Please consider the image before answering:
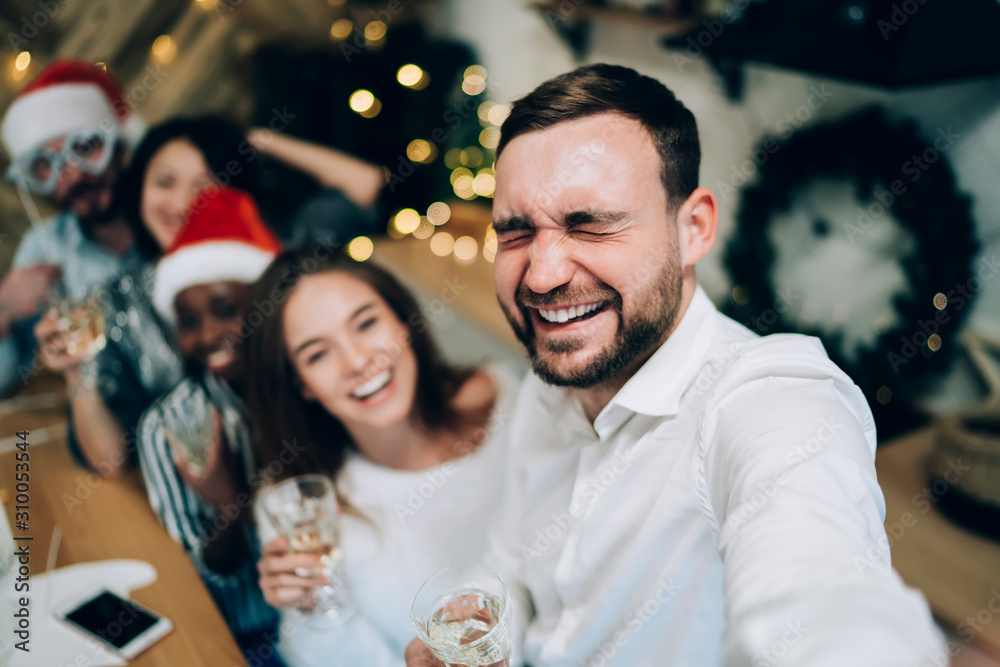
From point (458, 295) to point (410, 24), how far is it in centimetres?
89

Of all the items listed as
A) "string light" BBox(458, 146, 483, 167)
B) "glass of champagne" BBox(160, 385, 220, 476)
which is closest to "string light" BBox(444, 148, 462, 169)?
"string light" BBox(458, 146, 483, 167)

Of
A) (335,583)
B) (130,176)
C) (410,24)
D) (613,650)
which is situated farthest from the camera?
(410,24)

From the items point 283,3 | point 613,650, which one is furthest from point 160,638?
point 283,3

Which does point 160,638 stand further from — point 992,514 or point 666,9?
point 666,9

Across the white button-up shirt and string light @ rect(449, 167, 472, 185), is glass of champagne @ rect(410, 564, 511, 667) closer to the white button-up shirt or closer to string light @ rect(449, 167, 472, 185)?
the white button-up shirt

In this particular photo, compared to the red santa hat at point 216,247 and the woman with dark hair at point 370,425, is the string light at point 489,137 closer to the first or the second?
the woman with dark hair at point 370,425

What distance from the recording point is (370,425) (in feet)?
4.55

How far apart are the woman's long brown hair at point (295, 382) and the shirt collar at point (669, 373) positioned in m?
0.69

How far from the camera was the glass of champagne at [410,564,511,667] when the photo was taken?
87cm

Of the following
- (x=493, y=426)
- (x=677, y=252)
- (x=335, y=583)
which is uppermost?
(x=677, y=252)

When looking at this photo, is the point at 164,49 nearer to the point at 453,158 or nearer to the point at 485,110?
the point at 453,158

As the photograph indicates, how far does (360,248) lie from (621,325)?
893 mm

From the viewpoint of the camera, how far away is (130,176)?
1419mm

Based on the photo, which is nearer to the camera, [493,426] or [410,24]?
[493,426]
